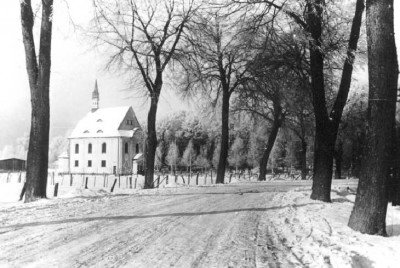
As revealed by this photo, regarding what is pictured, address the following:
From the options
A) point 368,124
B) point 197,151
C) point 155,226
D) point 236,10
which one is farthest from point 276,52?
point 197,151

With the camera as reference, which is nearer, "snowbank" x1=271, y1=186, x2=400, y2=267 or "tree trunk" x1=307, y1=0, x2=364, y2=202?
"snowbank" x1=271, y1=186, x2=400, y2=267

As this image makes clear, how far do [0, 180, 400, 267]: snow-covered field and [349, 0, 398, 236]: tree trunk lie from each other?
46 cm

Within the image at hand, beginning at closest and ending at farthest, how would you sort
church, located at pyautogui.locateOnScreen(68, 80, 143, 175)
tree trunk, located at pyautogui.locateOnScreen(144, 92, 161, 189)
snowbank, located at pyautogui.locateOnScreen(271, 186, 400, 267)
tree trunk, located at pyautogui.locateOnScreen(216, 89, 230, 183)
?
snowbank, located at pyautogui.locateOnScreen(271, 186, 400, 267), tree trunk, located at pyautogui.locateOnScreen(144, 92, 161, 189), tree trunk, located at pyautogui.locateOnScreen(216, 89, 230, 183), church, located at pyautogui.locateOnScreen(68, 80, 143, 175)

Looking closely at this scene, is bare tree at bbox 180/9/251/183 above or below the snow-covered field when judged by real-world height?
above

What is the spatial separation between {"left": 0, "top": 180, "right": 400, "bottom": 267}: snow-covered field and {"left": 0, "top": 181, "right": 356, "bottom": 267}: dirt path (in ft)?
0.04

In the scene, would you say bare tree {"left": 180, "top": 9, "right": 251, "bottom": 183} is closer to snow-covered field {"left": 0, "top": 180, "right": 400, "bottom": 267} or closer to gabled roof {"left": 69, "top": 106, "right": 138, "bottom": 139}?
snow-covered field {"left": 0, "top": 180, "right": 400, "bottom": 267}

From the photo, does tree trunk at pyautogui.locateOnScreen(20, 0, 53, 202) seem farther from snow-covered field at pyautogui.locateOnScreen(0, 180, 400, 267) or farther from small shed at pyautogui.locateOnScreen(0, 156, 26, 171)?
small shed at pyautogui.locateOnScreen(0, 156, 26, 171)

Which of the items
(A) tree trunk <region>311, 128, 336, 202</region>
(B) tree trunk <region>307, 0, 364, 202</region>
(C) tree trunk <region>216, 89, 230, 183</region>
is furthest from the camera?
(C) tree trunk <region>216, 89, 230, 183</region>

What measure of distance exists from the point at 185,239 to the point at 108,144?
79.1 meters

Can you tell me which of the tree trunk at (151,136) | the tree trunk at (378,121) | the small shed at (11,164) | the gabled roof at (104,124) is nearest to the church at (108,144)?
the gabled roof at (104,124)

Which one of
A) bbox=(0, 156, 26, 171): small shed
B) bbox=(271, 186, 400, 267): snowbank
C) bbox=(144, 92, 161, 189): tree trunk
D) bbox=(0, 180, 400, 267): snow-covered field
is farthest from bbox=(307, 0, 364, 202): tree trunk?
bbox=(0, 156, 26, 171): small shed

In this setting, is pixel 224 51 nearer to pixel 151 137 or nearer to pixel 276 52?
pixel 151 137

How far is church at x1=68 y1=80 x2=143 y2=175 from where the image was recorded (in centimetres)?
8300

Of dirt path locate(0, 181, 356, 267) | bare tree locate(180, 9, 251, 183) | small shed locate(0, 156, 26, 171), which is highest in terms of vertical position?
bare tree locate(180, 9, 251, 183)
